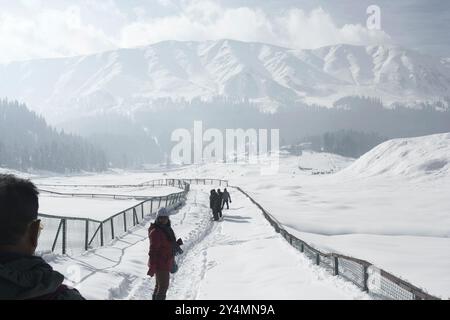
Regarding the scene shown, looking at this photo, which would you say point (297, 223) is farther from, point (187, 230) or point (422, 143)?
point (422, 143)

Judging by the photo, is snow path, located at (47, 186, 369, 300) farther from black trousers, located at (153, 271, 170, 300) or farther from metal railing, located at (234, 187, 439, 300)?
black trousers, located at (153, 271, 170, 300)

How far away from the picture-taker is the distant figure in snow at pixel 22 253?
2.56m

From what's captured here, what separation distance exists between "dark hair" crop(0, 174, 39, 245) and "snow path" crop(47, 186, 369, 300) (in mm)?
7153

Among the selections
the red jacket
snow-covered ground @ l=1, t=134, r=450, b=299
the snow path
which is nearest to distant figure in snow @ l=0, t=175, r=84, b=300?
the red jacket

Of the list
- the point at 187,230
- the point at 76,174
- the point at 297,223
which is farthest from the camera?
the point at 76,174

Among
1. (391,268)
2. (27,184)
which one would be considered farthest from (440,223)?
(27,184)

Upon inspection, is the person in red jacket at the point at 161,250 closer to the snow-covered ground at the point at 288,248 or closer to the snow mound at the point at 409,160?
the snow-covered ground at the point at 288,248

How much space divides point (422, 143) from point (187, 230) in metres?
80.1

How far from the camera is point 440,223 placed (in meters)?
32.9

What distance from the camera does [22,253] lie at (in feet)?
8.86

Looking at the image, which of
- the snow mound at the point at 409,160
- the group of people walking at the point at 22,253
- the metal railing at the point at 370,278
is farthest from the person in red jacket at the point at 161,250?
the snow mound at the point at 409,160

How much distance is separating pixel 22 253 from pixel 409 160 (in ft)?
290

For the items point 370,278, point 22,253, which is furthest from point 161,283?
point 22,253

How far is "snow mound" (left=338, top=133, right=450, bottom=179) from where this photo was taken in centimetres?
7538
